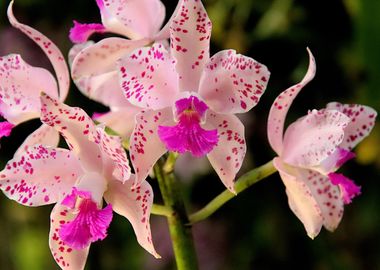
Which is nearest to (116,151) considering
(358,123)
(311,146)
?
(311,146)

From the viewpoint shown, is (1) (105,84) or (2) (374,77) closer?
(1) (105,84)

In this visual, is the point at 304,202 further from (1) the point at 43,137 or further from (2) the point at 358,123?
(1) the point at 43,137

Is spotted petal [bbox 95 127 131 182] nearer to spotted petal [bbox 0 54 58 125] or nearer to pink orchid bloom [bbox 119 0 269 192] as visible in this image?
pink orchid bloom [bbox 119 0 269 192]

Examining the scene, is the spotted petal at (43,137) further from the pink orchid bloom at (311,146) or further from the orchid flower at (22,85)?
the pink orchid bloom at (311,146)

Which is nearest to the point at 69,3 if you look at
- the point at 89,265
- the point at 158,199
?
the point at 158,199

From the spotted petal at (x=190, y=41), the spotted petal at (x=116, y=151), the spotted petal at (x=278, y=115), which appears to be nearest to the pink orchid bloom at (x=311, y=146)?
the spotted petal at (x=278, y=115)

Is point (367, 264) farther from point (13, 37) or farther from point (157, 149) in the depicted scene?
point (157, 149)
